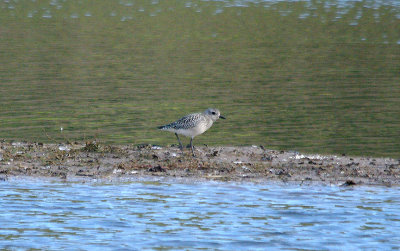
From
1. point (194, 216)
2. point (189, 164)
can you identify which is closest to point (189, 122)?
point (189, 164)

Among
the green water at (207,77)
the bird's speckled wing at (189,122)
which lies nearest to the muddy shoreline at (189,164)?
the bird's speckled wing at (189,122)

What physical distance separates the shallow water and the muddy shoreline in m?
0.68

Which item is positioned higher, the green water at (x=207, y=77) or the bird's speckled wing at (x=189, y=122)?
the bird's speckled wing at (x=189, y=122)

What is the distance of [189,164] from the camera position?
18438 mm

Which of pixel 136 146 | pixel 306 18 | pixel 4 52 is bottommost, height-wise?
pixel 306 18

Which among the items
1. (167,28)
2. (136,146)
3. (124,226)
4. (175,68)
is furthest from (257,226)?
(167,28)

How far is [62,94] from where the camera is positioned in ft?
102

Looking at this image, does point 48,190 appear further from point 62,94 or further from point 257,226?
point 62,94

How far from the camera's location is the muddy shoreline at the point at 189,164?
17688 millimetres

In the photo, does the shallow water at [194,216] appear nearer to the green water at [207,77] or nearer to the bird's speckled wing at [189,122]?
the bird's speckled wing at [189,122]

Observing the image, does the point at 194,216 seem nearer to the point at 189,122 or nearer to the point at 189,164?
the point at 189,164

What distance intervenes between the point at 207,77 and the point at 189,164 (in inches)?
746

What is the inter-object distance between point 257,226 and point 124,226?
228 centimetres

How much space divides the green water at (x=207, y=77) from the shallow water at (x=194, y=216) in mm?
5420
